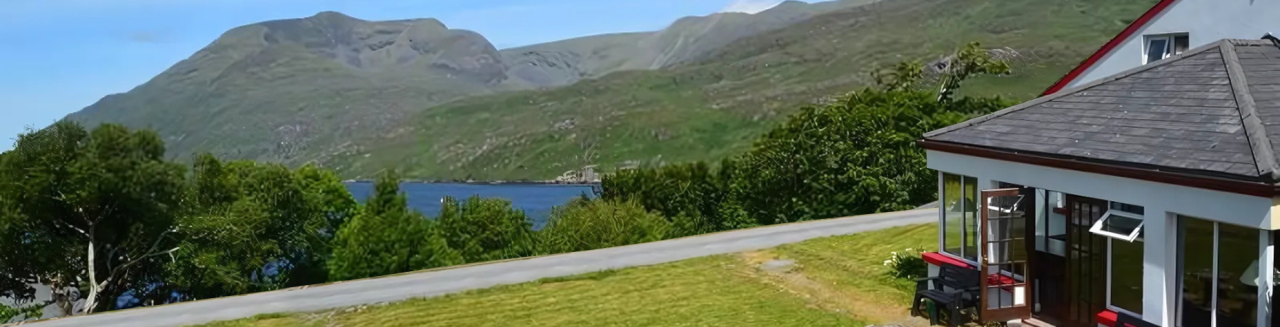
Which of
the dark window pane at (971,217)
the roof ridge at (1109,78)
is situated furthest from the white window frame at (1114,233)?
the roof ridge at (1109,78)

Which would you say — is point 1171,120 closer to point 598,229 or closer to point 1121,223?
point 1121,223

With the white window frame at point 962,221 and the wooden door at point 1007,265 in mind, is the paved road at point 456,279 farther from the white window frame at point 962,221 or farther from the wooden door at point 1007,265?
the wooden door at point 1007,265

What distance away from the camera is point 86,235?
72.0 ft

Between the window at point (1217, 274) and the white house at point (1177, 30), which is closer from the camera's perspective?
the window at point (1217, 274)

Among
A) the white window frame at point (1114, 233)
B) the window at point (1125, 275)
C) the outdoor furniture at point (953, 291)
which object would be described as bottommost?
the outdoor furniture at point (953, 291)

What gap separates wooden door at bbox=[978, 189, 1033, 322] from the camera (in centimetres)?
1130

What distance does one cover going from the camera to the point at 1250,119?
9.38 m

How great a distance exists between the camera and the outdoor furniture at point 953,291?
11.4m

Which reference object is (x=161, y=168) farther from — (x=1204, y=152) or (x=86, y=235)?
(x=1204, y=152)

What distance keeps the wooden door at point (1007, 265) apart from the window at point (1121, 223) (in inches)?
47.3

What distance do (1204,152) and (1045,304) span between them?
295 centimetres

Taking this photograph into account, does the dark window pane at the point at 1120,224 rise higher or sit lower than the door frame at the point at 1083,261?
higher

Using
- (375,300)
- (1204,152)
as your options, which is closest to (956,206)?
(1204,152)

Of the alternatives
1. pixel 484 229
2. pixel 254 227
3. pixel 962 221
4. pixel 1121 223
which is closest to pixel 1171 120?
pixel 1121 223
